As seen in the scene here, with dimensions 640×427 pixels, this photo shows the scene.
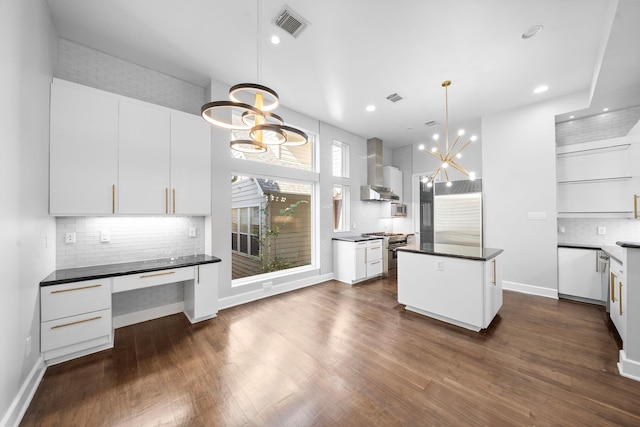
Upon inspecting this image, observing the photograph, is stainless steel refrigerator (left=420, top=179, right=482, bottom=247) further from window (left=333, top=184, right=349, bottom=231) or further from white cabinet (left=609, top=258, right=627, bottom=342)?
window (left=333, top=184, right=349, bottom=231)

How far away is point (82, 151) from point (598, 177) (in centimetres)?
700

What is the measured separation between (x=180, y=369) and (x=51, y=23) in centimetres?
369

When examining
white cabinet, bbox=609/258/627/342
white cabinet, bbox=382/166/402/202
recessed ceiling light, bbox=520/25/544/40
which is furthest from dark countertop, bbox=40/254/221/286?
white cabinet, bbox=382/166/402/202

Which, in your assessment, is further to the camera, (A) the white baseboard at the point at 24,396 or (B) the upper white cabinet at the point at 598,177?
(B) the upper white cabinet at the point at 598,177


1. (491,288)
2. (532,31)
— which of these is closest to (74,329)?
(491,288)

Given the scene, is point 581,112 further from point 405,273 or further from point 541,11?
point 405,273

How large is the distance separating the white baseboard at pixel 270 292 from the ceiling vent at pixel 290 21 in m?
3.59

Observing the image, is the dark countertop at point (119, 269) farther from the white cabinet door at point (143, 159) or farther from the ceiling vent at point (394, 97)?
the ceiling vent at point (394, 97)

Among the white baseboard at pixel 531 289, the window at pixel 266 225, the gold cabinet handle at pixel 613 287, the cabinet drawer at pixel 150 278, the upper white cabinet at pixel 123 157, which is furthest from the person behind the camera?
the window at pixel 266 225

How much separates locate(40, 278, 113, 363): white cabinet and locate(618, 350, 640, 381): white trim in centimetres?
481

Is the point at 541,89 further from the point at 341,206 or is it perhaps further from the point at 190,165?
the point at 190,165

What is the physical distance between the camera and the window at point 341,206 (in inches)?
229

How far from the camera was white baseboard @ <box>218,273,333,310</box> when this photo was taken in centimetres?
369

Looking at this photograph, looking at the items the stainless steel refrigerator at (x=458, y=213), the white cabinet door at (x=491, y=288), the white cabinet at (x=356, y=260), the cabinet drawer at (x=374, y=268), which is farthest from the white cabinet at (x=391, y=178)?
the white cabinet door at (x=491, y=288)
